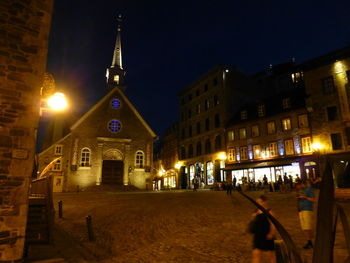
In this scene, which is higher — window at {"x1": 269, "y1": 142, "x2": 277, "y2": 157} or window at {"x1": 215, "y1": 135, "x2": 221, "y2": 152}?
window at {"x1": 215, "y1": 135, "x2": 221, "y2": 152}

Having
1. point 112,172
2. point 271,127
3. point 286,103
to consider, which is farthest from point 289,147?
point 112,172

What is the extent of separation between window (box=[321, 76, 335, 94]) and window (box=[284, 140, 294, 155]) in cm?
593

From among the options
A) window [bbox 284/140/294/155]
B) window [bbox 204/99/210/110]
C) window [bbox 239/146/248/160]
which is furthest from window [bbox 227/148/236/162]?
window [bbox 204/99/210/110]

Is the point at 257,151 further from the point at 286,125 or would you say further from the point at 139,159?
the point at 139,159

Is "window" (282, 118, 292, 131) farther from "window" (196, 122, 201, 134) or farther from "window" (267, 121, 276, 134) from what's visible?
"window" (196, 122, 201, 134)

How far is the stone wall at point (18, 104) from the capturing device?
5977 mm

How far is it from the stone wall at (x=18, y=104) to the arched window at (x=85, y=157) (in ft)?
73.2

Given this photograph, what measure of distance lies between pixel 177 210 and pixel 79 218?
183 inches

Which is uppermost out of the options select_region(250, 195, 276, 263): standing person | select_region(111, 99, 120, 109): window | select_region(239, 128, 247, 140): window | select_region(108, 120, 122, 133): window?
select_region(111, 99, 120, 109): window

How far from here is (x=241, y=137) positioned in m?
31.8

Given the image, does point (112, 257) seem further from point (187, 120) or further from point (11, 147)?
point (187, 120)

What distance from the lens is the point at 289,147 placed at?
2683cm

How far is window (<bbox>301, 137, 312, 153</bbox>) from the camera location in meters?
25.1

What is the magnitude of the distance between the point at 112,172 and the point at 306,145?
20715 millimetres
